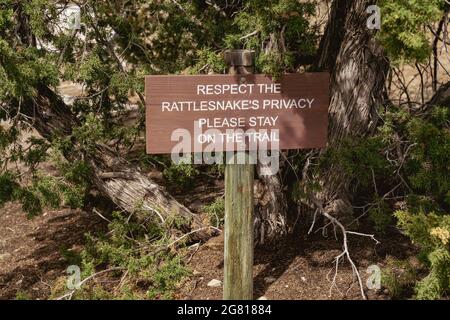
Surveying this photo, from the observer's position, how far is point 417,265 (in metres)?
4.91

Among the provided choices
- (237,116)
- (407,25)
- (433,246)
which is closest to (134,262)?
(237,116)

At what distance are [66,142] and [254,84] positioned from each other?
206 cm

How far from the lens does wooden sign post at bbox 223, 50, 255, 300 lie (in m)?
4.07

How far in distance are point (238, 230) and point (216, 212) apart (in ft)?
4.07

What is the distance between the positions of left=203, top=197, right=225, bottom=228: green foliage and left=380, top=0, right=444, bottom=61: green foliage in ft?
7.43

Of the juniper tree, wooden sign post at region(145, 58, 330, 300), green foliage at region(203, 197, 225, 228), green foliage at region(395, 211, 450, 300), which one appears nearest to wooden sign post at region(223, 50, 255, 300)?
wooden sign post at region(145, 58, 330, 300)

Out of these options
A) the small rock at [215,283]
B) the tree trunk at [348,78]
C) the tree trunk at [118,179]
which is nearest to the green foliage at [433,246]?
the tree trunk at [348,78]

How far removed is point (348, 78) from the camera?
5.19 m

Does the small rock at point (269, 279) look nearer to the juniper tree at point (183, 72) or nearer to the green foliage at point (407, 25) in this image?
the juniper tree at point (183, 72)

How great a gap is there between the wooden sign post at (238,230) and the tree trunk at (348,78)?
4.52 feet

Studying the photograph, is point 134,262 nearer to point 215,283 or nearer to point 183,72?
point 215,283

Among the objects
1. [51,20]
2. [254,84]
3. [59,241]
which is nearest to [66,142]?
[51,20]
